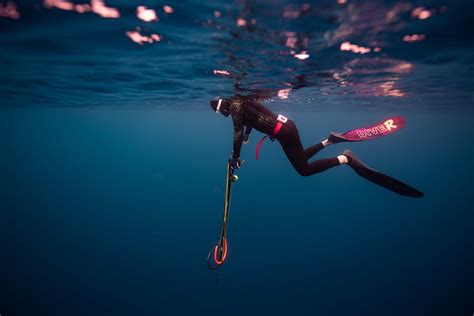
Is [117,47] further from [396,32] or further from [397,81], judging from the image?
[397,81]

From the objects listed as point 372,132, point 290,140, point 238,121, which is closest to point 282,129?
point 290,140

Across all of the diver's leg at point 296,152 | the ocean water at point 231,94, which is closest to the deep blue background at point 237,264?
the ocean water at point 231,94

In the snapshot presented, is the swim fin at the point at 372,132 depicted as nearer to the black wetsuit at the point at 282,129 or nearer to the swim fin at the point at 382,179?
the swim fin at the point at 382,179

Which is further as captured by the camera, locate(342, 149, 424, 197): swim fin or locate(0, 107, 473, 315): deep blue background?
locate(0, 107, 473, 315): deep blue background

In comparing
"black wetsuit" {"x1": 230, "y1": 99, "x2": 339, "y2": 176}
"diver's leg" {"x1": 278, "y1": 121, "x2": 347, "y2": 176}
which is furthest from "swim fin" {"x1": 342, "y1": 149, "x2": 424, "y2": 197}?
"diver's leg" {"x1": 278, "y1": 121, "x2": 347, "y2": 176}

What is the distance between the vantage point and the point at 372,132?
6.73 metres

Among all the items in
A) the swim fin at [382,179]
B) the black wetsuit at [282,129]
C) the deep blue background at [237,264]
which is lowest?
the deep blue background at [237,264]

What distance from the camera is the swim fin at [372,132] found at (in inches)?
261

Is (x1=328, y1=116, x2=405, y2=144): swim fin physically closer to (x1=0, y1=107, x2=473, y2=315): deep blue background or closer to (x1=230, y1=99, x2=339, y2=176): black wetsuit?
(x1=230, y1=99, x2=339, y2=176): black wetsuit

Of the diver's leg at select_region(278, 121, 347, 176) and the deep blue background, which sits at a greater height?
the diver's leg at select_region(278, 121, 347, 176)

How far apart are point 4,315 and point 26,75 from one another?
47.1ft

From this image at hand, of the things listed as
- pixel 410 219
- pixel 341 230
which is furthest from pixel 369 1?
pixel 410 219

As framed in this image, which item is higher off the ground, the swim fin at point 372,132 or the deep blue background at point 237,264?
the swim fin at point 372,132

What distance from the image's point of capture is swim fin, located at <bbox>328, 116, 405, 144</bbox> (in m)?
6.62
